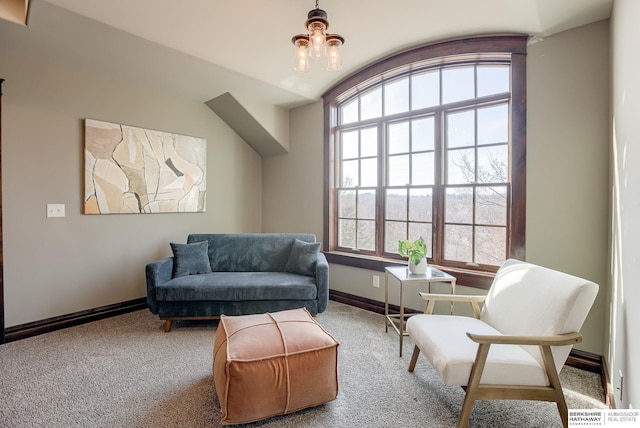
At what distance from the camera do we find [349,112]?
3.97 m

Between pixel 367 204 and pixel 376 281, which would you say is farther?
pixel 367 204

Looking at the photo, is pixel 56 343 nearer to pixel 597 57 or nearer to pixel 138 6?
pixel 138 6

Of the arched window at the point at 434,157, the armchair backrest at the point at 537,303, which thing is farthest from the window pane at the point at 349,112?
the armchair backrest at the point at 537,303

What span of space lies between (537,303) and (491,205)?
1.23m

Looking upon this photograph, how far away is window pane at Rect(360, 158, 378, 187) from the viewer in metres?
3.68

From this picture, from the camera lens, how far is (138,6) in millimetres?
2289

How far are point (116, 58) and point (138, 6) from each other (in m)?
0.83

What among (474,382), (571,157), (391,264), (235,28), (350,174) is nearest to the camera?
(474,382)

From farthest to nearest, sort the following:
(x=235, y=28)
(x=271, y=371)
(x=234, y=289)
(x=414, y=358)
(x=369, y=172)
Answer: (x=369, y=172)
(x=234, y=289)
(x=235, y=28)
(x=414, y=358)
(x=271, y=371)

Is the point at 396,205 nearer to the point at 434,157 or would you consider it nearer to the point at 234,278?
the point at 434,157

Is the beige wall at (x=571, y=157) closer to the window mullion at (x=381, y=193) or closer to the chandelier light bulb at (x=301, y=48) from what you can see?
the window mullion at (x=381, y=193)

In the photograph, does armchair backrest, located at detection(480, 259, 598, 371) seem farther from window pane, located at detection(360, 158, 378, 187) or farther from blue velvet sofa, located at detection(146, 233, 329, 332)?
window pane, located at detection(360, 158, 378, 187)

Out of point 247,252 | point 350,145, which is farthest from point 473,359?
point 350,145

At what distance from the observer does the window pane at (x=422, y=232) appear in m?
3.24
